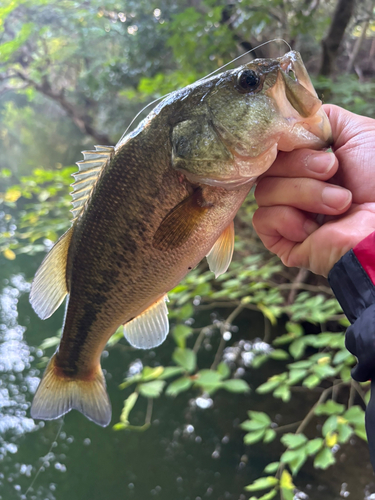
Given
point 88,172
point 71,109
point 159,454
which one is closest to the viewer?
point 88,172

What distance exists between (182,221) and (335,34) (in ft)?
9.66

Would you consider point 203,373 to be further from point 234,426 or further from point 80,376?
point 234,426

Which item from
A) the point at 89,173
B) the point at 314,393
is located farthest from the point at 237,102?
the point at 314,393

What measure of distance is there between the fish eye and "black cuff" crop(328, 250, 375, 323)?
22.3 inches

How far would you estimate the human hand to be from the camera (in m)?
1.03

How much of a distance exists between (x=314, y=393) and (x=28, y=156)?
50.9 feet

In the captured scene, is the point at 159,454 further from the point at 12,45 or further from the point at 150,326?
the point at 12,45

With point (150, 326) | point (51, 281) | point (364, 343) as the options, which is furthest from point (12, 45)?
point (364, 343)

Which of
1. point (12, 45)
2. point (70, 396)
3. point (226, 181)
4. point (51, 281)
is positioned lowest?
point (70, 396)

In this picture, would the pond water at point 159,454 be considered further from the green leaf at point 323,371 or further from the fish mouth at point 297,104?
the fish mouth at point 297,104

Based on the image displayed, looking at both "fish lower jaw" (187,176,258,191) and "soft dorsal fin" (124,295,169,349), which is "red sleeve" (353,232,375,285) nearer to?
"fish lower jaw" (187,176,258,191)

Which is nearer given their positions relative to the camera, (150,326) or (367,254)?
(367,254)

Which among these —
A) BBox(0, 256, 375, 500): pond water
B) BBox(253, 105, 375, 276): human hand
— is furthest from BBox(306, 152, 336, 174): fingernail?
BBox(0, 256, 375, 500): pond water

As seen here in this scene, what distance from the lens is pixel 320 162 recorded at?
1.02 meters
